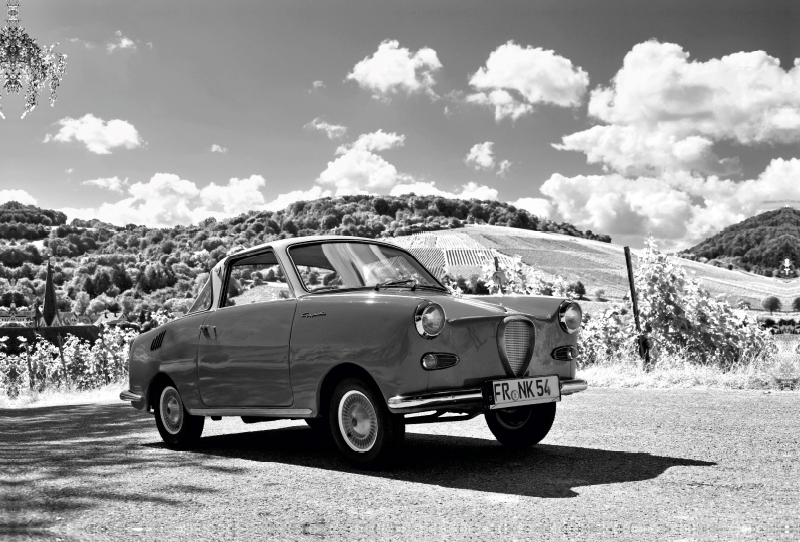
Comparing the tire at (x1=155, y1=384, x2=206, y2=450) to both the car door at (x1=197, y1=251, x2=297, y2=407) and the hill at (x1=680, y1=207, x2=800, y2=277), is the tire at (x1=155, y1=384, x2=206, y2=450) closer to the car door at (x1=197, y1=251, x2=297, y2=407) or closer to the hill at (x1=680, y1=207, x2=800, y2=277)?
the car door at (x1=197, y1=251, x2=297, y2=407)

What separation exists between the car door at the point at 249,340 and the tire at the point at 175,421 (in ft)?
1.43

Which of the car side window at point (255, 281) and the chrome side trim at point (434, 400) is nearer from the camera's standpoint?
the chrome side trim at point (434, 400)

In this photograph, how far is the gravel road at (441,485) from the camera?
12.3 feet

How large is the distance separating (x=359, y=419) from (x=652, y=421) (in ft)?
11.4

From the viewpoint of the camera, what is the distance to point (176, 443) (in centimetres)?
701

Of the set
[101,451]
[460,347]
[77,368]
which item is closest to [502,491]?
[460,347]

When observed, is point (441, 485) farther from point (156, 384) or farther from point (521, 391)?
point (156, 384)

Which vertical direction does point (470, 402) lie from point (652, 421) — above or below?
above

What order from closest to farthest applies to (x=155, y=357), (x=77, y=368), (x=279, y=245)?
(x=279, y=245), (x=155, y=357), (x=77, y=368)

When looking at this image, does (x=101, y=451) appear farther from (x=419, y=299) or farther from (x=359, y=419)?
(x=419, y=299)

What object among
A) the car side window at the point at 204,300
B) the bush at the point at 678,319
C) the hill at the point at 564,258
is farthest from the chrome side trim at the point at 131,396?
the hill at the point at 564,258

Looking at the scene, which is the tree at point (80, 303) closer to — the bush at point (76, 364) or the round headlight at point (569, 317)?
the bush at point (76, 364)

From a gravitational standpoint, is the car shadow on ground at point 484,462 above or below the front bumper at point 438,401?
below

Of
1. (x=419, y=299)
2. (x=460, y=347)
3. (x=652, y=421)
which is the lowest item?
(x=652, y=421)
